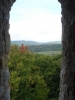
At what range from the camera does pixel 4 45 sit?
3545 mm

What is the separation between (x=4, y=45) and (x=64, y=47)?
103cm

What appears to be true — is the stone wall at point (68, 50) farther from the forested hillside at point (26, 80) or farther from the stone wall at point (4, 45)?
the forested hillside at point (26, 80)

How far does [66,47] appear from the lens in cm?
350

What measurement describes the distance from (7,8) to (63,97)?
1831mm

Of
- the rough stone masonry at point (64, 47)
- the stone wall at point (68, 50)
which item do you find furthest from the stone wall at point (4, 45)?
the stone wall at point (68, 50)

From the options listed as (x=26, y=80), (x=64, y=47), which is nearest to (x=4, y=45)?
(x=64, y=47)

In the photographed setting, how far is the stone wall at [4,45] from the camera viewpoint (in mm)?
3453

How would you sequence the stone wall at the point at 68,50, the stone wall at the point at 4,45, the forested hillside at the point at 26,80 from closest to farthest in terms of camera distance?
1. the stone wall at the point at 68,50
2. the stone wall at the point at 4,45
3. the forested hillside at the point at 26,80

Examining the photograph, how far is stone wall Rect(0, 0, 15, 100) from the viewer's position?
3453mm

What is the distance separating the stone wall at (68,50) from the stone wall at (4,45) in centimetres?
97

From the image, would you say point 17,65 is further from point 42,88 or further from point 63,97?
point 63,97

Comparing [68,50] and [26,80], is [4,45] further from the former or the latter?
[26,80]

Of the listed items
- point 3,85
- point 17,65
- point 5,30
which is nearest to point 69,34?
point 5,30

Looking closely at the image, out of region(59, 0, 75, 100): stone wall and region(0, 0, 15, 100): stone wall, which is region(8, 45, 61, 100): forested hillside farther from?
region(59, 0, 75, 100): stone wall
